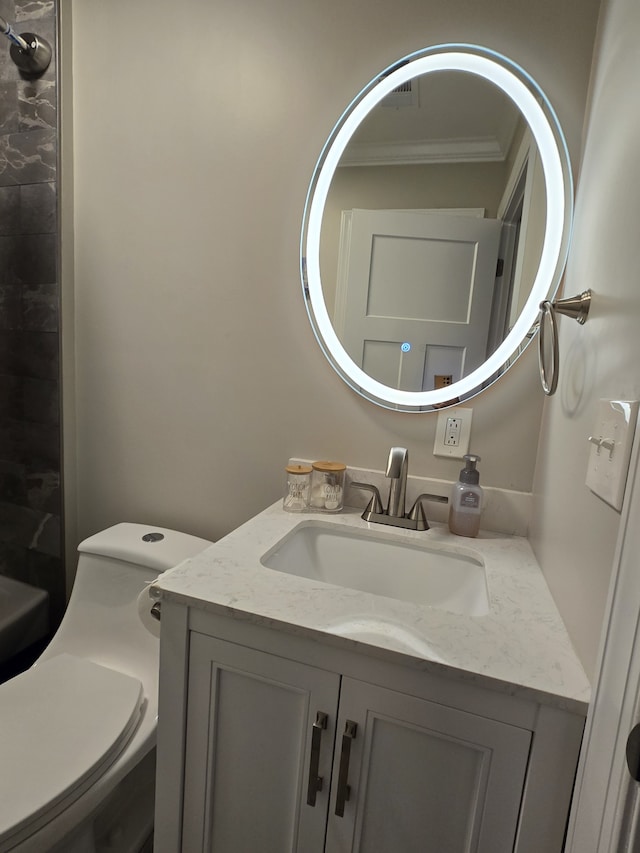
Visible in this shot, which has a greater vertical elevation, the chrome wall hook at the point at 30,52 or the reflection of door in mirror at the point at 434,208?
Result: the chrome wall hook at the point at 30,52

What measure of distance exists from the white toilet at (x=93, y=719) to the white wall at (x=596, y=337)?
81 cm

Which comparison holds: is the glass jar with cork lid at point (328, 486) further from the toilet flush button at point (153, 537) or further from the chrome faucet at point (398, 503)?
the toilet flush button at point (153, 537)

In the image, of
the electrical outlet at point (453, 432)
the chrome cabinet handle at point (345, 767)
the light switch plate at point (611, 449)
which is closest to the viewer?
the light switch plate at point (611, 449)

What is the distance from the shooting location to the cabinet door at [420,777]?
1.83ft

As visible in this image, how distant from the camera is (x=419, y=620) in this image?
64cm

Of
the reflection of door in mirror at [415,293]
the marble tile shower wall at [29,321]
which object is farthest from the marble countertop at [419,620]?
the marble tile shower wall at [29,321]

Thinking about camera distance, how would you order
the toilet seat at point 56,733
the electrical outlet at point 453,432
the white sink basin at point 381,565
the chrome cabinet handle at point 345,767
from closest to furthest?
the chrome cabinet handle at point 345,767, the toilet seat at point 56,733, the white sink basin at point 381,565, the electrical outlet at point 453,432

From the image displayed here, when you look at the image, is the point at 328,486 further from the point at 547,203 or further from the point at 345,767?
the point at 547,203

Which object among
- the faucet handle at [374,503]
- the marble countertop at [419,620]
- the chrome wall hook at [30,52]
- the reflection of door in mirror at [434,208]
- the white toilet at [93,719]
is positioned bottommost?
the white toilet at [93,719]

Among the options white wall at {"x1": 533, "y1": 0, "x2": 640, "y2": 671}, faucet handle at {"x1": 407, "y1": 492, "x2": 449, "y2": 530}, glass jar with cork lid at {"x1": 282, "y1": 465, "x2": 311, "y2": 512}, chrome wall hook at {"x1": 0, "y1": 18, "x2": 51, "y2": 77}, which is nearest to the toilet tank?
glass jar with cork lid at {"x1": 282, "y1": 465, "x2": 311, "y2": 512}

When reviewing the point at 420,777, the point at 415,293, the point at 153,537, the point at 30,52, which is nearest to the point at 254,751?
the point at 420,777

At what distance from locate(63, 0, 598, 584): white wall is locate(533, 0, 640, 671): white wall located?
0.46ft

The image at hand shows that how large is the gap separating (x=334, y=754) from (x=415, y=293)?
0.86 m

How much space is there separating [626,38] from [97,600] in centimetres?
148
